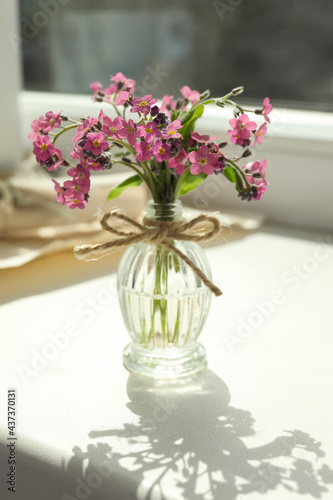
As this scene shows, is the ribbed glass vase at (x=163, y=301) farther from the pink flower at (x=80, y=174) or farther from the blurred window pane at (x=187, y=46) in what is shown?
the blurred window pane at (x=187, y=46)

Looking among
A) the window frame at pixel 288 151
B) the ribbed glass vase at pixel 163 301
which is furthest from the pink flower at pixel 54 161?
the window frame at pixel 288 151

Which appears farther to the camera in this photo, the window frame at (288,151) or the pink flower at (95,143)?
the window frame at (288,151)

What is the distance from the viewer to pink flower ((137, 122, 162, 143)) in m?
0.57

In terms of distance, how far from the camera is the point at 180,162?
588 mm

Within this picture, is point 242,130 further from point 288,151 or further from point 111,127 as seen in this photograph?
point 288,151

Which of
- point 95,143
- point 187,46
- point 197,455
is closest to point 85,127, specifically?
point 95,143

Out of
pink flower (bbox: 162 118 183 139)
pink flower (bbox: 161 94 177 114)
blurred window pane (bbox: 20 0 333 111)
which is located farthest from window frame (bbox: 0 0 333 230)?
pink flower (bbox: 162 118 183 139)

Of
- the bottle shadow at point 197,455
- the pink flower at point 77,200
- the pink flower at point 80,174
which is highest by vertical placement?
the pink flower at point 80,174

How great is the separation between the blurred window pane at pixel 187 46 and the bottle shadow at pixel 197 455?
0.98m

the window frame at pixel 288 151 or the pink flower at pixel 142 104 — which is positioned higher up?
the pink flower at pixel 142 104

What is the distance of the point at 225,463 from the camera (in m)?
0.52

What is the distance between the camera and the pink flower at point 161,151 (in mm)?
567

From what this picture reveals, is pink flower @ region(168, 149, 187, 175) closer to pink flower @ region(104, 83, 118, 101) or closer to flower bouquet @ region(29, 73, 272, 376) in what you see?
flower bouquet @ region(29, 73, 272, 376)

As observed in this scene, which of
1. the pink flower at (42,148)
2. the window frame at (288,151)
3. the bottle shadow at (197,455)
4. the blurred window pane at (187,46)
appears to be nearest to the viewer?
the bottle shadow at (197,455)
